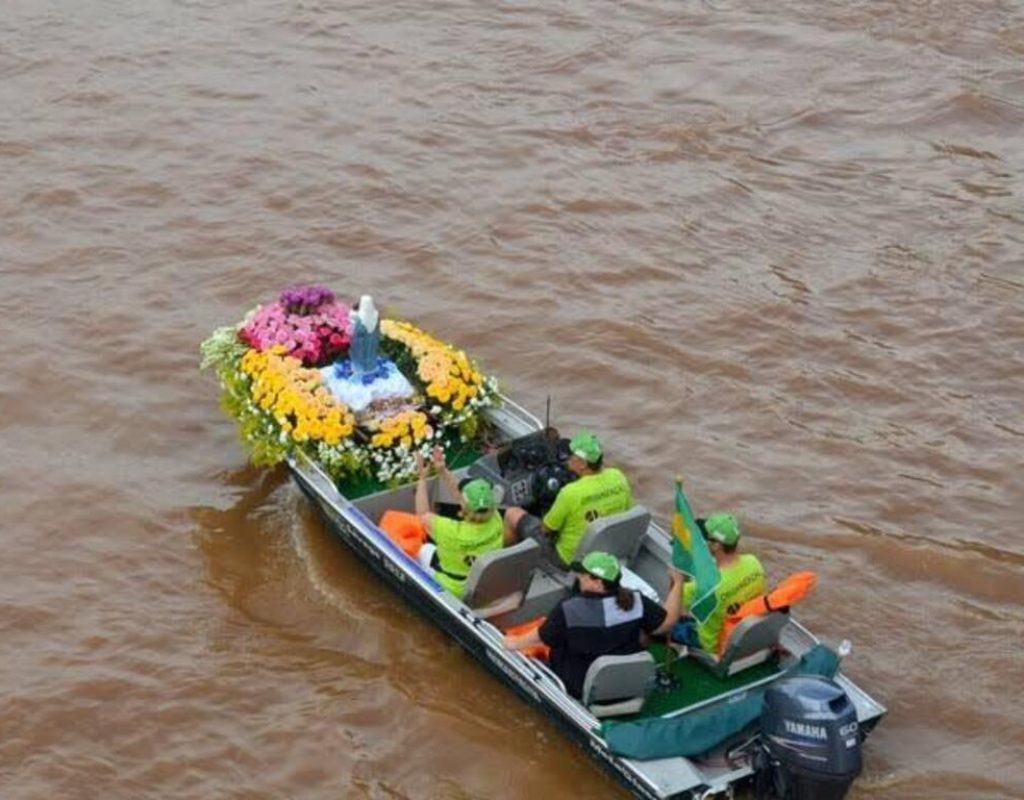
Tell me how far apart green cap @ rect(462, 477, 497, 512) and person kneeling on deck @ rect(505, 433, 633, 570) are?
0.62 meters

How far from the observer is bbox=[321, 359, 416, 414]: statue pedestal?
12.9m

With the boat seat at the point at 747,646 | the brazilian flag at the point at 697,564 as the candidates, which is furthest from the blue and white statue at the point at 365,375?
the boat seat at the point at 747,646

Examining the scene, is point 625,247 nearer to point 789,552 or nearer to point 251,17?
point 789,552

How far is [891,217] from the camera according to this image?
1820 cm

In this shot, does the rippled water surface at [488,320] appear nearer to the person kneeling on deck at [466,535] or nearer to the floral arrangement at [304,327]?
the person kneeling on deck at [466,535]

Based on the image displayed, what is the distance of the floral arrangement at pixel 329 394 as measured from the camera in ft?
41.6

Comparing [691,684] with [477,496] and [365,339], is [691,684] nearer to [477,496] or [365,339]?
[477,496]

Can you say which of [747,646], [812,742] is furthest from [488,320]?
[812,742]

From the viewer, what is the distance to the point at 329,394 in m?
12.9

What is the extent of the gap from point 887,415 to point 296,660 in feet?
19.3

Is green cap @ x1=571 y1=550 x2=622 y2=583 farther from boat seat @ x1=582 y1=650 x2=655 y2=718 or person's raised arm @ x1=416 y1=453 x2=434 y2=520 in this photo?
person's raised arm @ x1=416 y1=453 x2=434 y2=520

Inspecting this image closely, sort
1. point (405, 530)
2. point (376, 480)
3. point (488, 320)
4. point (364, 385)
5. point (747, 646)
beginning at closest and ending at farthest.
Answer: point (747, 646), point (405, 530), point (376, 480), point (364, 385), point (488, 320)

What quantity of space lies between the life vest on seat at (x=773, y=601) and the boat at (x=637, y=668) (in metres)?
0.09

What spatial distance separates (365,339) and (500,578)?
8.15 ft
